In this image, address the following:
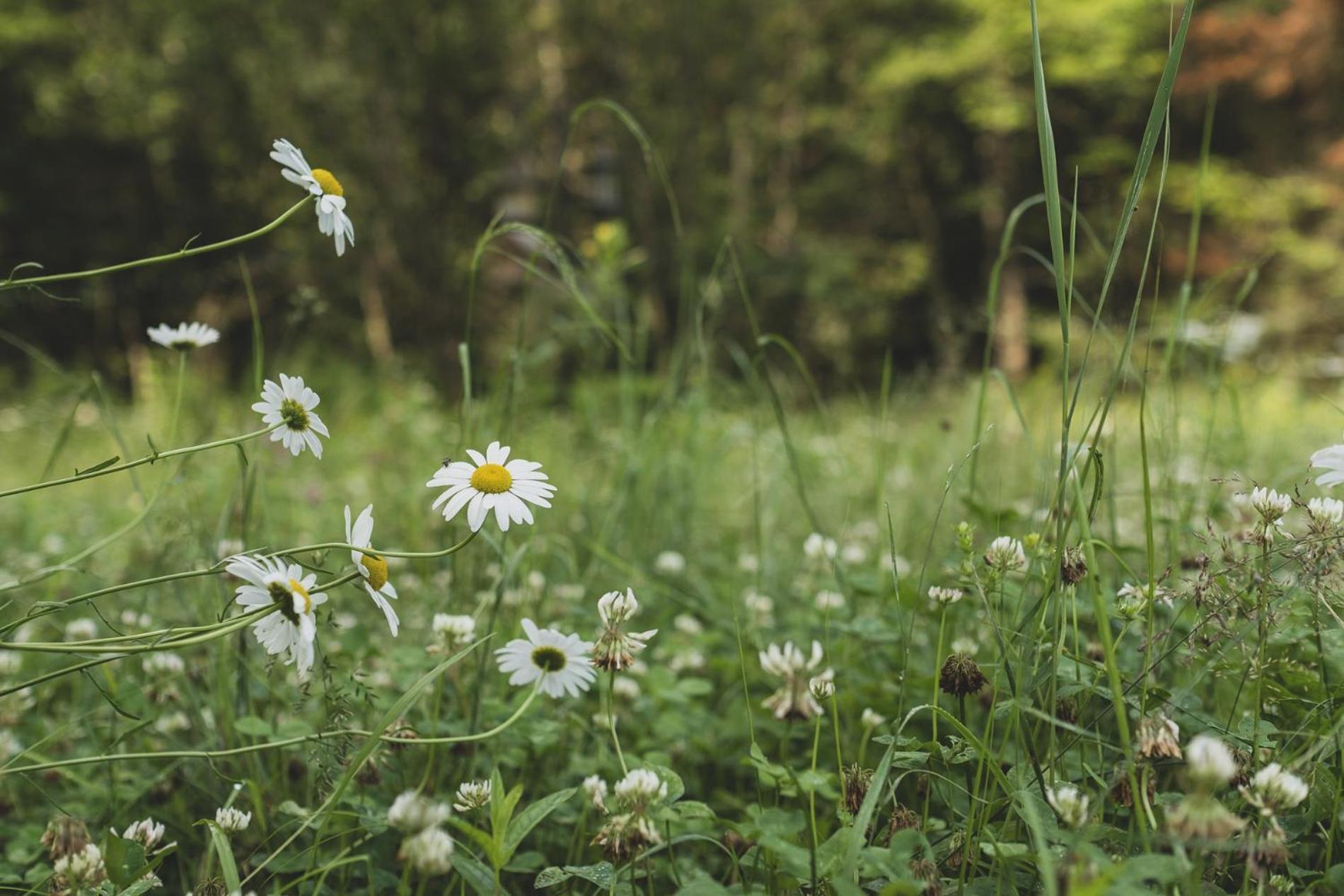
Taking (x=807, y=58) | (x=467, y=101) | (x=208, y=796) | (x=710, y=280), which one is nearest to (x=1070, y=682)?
(x=710, y=280)

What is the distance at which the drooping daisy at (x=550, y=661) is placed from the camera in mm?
718

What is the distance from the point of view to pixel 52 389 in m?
6.48

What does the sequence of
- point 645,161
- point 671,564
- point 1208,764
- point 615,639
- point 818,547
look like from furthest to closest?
point 645,161
point 671,564
point 818,547
point 615,639
point 1208,764

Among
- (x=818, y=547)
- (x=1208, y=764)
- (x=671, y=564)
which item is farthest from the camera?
(x=671, y=564)

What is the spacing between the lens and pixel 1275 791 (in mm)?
624

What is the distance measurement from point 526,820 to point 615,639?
0.15 metres

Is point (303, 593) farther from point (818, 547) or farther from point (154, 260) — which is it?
point (818, 547)

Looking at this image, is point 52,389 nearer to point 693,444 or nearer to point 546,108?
point 546,108

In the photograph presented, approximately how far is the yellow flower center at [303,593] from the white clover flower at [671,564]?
3.35 ft

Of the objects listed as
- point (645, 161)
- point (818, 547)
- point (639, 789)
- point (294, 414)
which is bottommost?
point (818, 547)

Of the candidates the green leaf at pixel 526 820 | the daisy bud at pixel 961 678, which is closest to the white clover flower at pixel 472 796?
the green leaf at pixel 526 820

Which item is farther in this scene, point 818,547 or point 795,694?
point 818,547

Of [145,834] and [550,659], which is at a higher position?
[550,659]

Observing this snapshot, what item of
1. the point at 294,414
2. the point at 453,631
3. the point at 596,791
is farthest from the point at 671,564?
the point at 294,414
